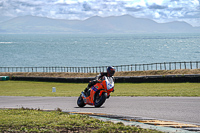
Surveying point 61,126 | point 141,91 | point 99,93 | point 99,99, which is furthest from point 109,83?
point 141,91

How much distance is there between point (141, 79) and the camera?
37.7m

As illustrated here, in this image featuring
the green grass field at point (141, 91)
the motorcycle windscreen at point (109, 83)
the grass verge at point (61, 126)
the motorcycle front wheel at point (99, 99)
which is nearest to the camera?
the grass verge at point (61, 126)

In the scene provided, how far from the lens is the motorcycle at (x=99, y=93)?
13.1 meters

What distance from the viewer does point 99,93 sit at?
13.5 metres

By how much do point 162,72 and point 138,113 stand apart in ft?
113

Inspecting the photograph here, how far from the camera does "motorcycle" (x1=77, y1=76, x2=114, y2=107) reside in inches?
514

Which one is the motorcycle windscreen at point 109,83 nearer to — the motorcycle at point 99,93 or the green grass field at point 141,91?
the motorcycle at point 99,93

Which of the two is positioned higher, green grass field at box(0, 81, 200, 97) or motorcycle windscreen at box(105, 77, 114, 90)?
motorcycle windscreen at box(105, 77, 114, 90)

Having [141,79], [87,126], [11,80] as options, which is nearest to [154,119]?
[87,126]

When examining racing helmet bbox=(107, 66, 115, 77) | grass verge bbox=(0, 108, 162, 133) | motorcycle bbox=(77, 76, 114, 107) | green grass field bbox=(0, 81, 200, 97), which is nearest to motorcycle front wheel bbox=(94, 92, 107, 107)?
motorcycle bbox=(77, 76, 114, 107)

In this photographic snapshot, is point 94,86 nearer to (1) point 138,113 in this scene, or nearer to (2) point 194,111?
(1) point 138,113

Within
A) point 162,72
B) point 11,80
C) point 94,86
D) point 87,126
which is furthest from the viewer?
point 11,80

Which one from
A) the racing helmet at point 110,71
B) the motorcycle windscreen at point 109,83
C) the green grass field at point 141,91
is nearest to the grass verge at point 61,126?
the motorcycle windscreen at point 109,83

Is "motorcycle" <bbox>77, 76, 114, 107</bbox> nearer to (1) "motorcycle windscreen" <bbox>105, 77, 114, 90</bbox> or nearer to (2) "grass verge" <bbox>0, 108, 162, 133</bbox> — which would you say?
(1) "motorcycle windscreen" <bbox>105, 77, 114, 90</bbox>
